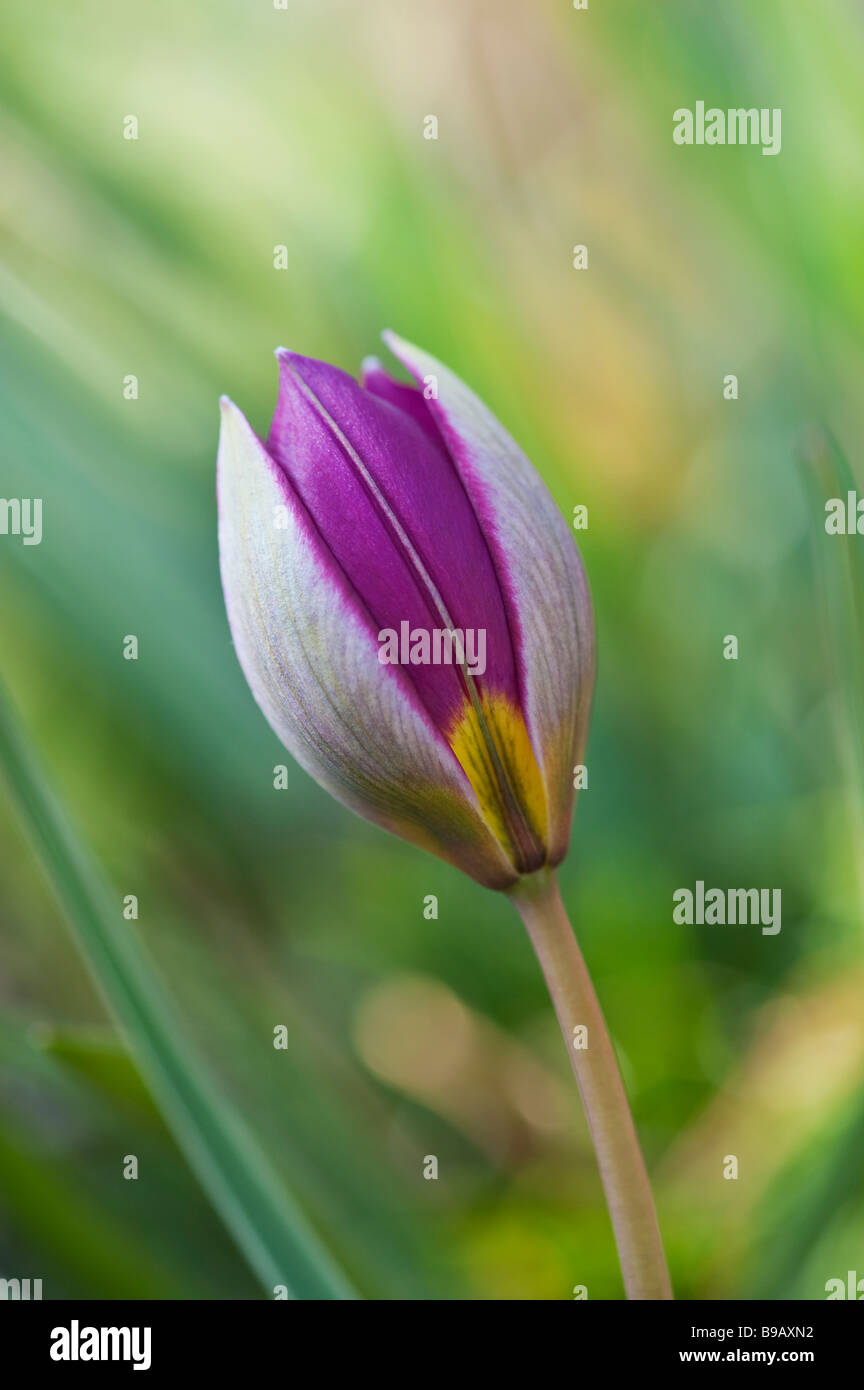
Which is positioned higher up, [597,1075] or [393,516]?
[393,516]

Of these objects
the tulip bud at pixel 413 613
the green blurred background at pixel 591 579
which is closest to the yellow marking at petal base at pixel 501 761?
the tulip bud at pixel 413 613

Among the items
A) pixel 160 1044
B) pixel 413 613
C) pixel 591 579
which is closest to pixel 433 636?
pixel 413 613

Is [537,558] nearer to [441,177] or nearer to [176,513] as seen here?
[176,513]

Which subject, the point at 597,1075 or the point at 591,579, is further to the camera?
the point at 591,579

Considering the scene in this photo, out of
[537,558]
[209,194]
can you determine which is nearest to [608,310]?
[209,194]

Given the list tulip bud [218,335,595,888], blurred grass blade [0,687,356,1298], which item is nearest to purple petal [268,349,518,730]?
tulip bud [218,335,595,888]

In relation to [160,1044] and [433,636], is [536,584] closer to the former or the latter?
[433,636]
